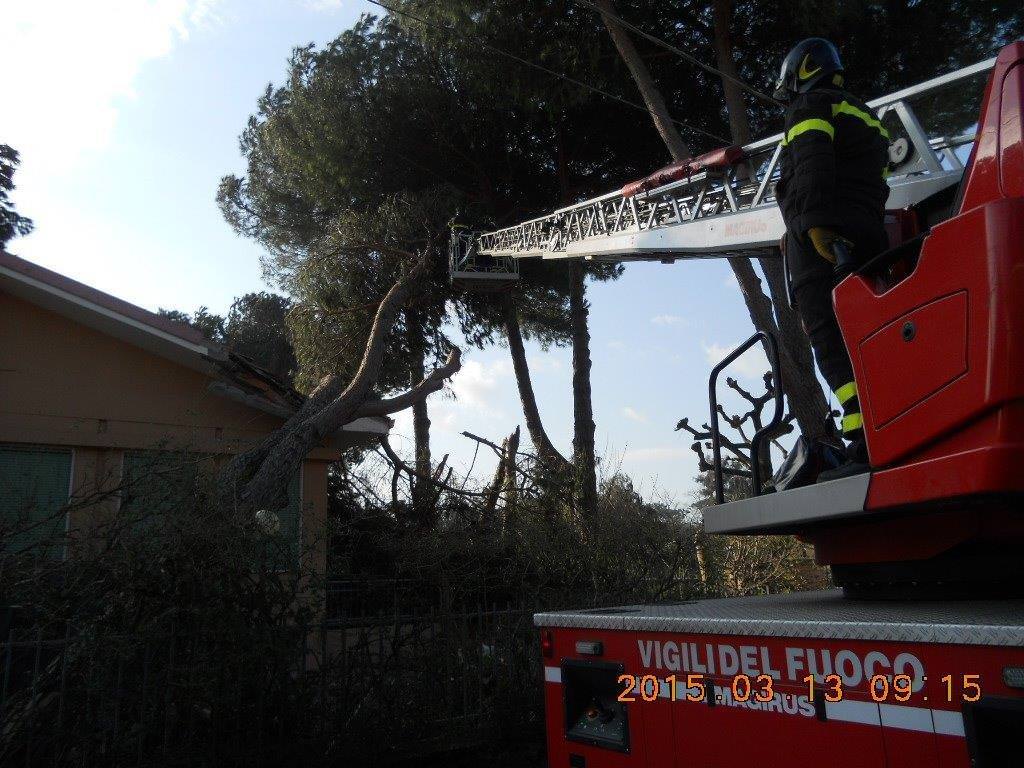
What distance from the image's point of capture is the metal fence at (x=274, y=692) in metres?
4.84

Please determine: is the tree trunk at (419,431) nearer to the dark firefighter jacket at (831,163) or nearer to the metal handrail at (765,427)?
the metal handrail at (765,427)

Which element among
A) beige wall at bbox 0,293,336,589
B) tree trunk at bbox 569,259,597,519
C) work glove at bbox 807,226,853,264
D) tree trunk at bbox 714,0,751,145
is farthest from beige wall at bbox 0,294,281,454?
tree trunk at bbox 714,0,751,145

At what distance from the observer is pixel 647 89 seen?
12.3 meters

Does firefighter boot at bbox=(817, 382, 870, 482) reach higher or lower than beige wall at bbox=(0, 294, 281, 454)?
lower

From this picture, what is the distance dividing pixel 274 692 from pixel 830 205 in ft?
15.6

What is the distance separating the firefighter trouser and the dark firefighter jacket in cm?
7

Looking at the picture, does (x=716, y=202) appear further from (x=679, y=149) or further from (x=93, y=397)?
(x=93, y=397)

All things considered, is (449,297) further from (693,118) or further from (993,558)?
(993,558)

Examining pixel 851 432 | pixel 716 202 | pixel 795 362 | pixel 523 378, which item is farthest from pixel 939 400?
pixel 523 378

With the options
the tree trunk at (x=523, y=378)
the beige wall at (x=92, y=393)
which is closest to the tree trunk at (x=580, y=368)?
the tree trunk at (x=523, y=378)

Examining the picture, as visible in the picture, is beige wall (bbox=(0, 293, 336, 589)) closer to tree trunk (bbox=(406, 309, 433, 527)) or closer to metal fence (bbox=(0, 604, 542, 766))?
tree trunk (bbox=(406, 309, 433, 527))

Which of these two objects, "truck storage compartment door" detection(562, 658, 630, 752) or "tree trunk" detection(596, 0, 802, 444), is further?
"tree trunk" detection(596, 0, 802, 444)

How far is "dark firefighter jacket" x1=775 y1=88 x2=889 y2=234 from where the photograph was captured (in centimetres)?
320

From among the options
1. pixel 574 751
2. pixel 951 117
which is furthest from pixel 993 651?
pixel 951 117
